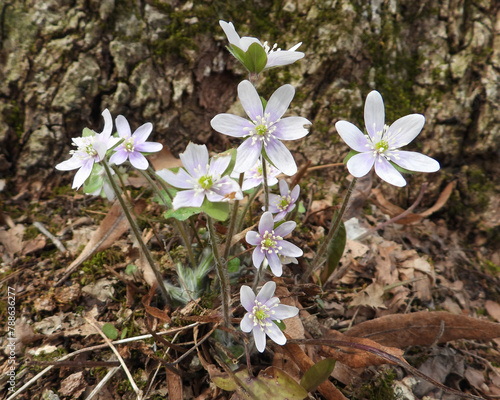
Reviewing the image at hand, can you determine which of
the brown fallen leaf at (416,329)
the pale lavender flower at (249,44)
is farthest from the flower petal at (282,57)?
A: the brown fallen leaf at (416,329)

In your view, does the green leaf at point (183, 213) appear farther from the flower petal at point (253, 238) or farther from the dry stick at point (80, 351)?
the dry stick at point (80, 351)

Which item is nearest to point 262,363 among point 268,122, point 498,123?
point 268,122

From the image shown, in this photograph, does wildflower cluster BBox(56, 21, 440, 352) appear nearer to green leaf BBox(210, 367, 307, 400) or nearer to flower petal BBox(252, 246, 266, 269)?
flower petal BBox(252, 246, 266, 269)

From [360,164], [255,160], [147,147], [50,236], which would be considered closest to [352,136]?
[360,164]

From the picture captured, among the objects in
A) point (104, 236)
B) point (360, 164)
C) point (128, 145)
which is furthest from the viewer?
point (104, 236)

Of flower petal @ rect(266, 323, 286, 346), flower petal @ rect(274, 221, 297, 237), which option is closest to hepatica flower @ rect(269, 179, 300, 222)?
flower petal @ rect(274, 221, 297, 237)

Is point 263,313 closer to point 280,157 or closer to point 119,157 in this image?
point 280,157

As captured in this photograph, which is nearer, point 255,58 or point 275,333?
point 255,58
